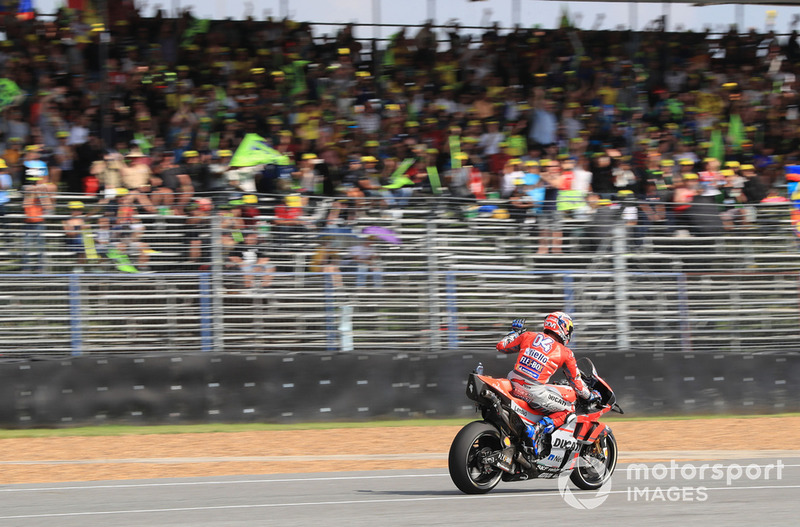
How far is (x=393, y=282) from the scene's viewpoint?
12.9m

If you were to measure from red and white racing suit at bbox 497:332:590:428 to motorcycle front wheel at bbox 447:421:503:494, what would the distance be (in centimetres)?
51

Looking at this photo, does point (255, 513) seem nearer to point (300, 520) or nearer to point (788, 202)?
point (300, 520)

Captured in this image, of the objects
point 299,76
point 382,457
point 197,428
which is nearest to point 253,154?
point 299,76

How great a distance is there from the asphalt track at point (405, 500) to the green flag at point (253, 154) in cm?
518

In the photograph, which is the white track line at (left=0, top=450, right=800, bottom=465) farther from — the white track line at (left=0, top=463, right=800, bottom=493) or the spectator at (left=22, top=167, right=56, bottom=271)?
the spectator at (left=22, top=167, right=56, bottom=271)

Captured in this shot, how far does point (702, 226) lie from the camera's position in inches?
536

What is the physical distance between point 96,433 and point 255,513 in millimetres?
5167

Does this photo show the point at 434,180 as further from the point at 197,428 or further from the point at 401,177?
the point at 197,428

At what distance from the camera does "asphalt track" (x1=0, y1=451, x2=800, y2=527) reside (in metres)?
7.09

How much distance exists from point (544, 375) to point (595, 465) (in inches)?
34.4

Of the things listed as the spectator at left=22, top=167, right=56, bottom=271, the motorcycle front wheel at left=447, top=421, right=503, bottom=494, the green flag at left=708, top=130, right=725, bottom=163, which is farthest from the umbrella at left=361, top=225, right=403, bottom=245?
the green flag at left=708, top=130, right=725, bottom=163

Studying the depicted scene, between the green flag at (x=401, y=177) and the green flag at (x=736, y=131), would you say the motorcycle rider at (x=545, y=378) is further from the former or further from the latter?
the green flag at (x=736, y=131)

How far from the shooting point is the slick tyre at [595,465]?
27.2ft

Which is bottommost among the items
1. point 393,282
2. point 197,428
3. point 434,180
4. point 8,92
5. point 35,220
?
point 197,428
